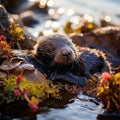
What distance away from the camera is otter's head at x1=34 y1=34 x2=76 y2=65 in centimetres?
838

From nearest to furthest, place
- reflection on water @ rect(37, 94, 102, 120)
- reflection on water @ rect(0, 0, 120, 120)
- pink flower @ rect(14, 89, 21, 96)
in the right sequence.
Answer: pink flower @ rect(14, 89, 21, 96) → reflection on water @ rect(37, 94, 102, 120) → reflection on water @ rect(0, 0, 120, 120)

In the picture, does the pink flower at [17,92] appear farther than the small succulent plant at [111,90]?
No

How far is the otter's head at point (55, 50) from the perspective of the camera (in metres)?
8.38

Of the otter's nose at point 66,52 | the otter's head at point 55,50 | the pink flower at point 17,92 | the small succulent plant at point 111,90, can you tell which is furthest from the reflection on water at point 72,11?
the pink flower at point 17,92

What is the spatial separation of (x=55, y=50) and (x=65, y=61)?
49 cm

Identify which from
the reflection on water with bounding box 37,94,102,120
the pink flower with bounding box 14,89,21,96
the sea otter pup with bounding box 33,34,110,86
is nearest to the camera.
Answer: the pink flower with bounding box 14,89,21,96

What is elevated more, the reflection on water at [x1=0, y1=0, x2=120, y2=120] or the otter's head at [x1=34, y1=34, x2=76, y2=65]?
the reflection on water at [x1=0, y1=0, x2=120, y2=120]

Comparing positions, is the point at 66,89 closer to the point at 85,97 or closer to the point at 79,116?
the point at 85,97

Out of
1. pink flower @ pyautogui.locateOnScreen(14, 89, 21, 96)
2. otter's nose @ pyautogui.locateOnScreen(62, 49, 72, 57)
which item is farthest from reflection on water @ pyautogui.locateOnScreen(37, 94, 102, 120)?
otter's nose @ pyautogui.locateOnScreen(62, 49, 72, 57)

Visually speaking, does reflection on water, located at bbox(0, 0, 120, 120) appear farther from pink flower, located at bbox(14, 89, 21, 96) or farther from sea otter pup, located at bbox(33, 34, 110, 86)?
pink flower, located at bbox(14, 89, 21, 96)

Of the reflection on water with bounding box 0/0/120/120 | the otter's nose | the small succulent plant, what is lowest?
the small succulent plant

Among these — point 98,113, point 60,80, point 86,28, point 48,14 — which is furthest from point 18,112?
point 48,14

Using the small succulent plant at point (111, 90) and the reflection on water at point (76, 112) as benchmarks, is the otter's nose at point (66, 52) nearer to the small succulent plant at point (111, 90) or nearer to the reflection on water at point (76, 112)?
the reflection on water at point (76, 112)

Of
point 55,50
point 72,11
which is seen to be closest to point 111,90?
point 55,50
